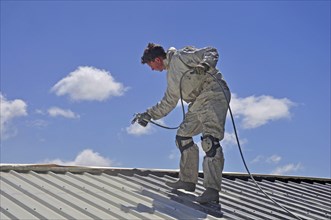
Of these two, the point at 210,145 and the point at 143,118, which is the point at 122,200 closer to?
the point at 210,145

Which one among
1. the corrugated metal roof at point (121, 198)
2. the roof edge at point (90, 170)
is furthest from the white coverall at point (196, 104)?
the roof edge at point (90, 170)

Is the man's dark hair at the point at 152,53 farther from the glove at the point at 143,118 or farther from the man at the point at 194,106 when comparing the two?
the glove at the point at 143,118

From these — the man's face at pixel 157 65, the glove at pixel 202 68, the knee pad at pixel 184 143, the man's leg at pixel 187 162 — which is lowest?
the man's leg at pixel 187 162

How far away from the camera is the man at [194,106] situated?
480 cm

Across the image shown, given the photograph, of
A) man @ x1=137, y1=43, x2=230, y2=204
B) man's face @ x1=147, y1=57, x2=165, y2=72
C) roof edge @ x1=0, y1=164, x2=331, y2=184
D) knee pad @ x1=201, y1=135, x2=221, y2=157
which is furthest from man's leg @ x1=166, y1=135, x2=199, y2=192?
roof edge @ x1=0, y1=164, x2=331, y2=184

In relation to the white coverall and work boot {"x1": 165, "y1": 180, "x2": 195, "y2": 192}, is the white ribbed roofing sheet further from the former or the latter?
the white coverall

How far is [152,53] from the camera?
527 cm

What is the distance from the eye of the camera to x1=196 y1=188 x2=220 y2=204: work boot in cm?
473

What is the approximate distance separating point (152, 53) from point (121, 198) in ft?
4.85

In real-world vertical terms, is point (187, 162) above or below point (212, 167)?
above

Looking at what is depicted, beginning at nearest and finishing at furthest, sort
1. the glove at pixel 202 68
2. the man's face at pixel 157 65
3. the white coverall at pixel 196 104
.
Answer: the glove at pixel 202 68, the white coverall at pixel 196 104, the man's face at pixel 157 65

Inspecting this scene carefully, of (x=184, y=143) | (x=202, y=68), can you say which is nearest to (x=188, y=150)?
(x=184, y=143)

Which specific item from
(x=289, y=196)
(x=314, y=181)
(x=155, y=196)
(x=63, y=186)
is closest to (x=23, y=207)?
(x=63, y=186)

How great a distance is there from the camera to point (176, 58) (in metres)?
5.09
